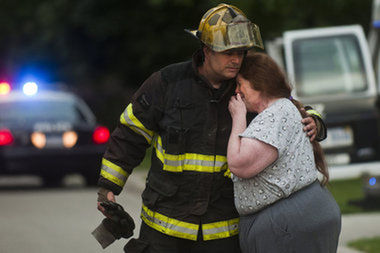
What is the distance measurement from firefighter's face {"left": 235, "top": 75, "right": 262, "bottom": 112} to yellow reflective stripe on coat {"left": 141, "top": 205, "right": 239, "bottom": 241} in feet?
1.79

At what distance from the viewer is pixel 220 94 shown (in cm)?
452

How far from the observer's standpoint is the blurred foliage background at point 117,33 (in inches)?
830

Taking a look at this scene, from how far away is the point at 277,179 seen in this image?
416 centimetres

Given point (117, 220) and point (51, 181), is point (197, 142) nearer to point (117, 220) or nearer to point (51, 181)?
point (117, 220)

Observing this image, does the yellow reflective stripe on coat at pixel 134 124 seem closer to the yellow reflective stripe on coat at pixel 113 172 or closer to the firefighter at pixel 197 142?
the firefighter at pixel 197 142

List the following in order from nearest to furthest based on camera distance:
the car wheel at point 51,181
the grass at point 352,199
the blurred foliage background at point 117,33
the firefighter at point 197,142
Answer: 1. the firefighter at point 197,142
2. the grass at point 352,199
3. the car wheel at point 51,181
4. the blurred foliage background at point 117,33

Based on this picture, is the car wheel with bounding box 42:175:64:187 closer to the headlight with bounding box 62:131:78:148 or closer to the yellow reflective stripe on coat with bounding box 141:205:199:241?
the headlight with bounding box 62:131:78:148

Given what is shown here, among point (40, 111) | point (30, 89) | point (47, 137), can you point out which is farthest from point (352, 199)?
point (30, 89)

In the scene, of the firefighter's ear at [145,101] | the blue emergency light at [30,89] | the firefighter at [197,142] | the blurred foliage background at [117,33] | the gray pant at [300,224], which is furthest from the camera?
→ the blurred foliage background at [117,33]

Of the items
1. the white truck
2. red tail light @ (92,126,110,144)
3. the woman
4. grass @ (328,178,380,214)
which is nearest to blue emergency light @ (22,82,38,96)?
red tail light @ (92,126,110,144)

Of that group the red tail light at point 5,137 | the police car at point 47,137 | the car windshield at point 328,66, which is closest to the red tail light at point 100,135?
the police car at point 47,137

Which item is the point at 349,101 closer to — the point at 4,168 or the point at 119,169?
the point at 4,168

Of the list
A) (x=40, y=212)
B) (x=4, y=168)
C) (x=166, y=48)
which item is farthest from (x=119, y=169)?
(x=166, y=48)

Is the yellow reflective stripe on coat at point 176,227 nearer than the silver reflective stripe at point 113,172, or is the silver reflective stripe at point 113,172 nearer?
the yellow reflective stripe on coat at point 176,227
